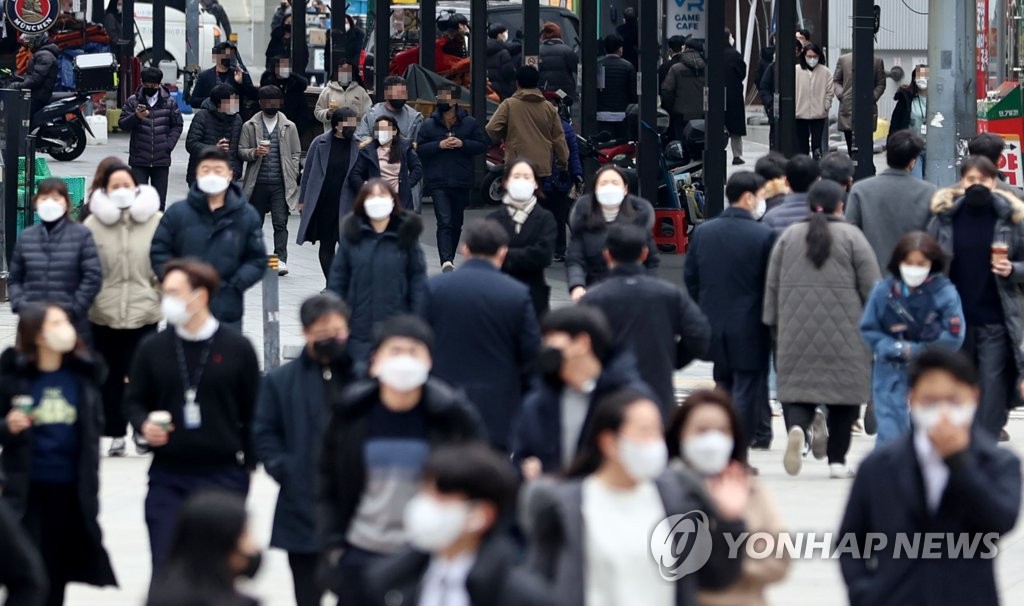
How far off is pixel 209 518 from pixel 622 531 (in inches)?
38.9

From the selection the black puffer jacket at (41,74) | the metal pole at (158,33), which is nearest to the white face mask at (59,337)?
the black puffer jacket at (41,74)

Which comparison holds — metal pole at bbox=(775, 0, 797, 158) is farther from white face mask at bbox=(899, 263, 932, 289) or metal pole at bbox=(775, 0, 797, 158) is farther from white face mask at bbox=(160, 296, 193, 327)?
white face mask at bbox=(160, 296, 193, 327)

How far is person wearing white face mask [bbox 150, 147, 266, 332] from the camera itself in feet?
34.9

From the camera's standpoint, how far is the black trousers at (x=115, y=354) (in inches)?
422

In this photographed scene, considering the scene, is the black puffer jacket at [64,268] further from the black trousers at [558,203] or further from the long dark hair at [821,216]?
the black trousers at [558,203]

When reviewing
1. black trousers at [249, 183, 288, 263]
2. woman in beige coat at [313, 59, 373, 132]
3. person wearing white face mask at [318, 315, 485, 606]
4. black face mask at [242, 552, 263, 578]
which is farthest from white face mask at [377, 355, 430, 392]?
woman in beige coat at [313, 59, 373, 132]

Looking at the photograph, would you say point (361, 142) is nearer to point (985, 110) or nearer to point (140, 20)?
point (985, 110)

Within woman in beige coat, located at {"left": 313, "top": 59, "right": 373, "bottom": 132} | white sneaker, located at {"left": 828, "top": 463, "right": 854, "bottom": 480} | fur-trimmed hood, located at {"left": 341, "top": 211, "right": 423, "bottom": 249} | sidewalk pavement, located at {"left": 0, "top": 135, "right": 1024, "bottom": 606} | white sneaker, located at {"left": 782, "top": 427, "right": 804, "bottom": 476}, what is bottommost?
sidewalk pavement, located at {"left": 0, "top": 135, "right": 1024, "bottom": 606}

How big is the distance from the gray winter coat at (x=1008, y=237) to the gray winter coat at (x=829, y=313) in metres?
0.44

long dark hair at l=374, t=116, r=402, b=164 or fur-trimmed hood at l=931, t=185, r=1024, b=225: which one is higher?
long dark hair at l=374, t=116, r=402, b=164

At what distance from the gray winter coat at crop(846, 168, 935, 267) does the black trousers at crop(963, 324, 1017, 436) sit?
2.37ft

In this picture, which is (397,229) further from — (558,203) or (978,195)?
(558,203)

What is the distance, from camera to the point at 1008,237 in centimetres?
1014
